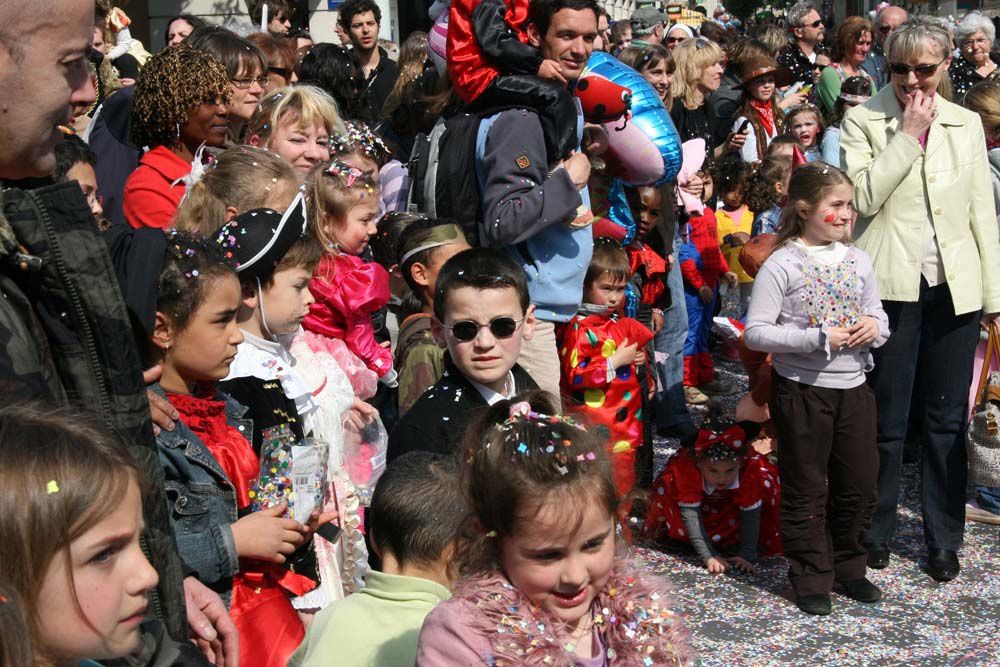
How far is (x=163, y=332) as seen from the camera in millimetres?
2924

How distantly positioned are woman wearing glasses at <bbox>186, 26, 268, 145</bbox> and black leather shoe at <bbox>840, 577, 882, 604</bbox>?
3.23 m

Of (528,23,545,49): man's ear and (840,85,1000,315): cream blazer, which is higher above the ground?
(528,23,545,49): man's ear

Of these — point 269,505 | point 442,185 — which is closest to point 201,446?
point 269,505

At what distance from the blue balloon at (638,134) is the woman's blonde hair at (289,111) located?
3.70 feet

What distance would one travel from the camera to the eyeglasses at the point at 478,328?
3.33 metres

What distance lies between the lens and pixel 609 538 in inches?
86.3

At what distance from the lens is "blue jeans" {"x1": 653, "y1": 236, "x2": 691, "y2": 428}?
6629 mm

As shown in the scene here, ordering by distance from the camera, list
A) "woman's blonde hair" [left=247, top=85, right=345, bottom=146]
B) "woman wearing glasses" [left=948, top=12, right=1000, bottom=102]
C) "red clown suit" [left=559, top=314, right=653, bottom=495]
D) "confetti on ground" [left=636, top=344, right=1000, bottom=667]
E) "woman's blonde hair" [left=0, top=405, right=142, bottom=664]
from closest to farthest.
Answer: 1. "woman's blonde hair" [left=0, top=405, right=142, bottom=664]
2. "confetti on ground" [left=636, top=344, right=1000, bottom=667]
3. "woman's blonde hair" [left=247, top=85, right=345, bottom=146]
4. "red clown suit" [left=559, top=314, right=653, bottom=495]
5. "woman wearing glasses" [left=948, top=12, right=1000, bottom=102]

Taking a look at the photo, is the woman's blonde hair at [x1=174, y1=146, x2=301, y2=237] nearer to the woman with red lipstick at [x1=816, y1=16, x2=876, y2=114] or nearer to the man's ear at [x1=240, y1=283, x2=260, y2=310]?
the man's ear at [x1=240, y1=283, x2=260, y2=310]

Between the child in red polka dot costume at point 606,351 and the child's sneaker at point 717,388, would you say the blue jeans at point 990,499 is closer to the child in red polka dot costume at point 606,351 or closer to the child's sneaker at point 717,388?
the child in red polka dot costume at point 606,351

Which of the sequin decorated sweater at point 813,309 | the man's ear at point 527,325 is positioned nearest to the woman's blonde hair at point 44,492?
the man's ear at point 527,325

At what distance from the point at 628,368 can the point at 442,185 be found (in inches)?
53.9

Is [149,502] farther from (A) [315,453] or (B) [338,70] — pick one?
(B) [338,70]

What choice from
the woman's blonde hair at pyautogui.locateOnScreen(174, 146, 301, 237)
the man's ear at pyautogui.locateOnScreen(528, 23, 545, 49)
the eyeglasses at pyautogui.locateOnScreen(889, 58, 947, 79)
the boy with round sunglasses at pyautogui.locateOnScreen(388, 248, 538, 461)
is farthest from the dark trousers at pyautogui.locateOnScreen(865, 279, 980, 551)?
the woman's blonde hair at pyautogui.locateOnScreen(174, 146, 301, 237)
